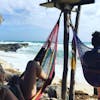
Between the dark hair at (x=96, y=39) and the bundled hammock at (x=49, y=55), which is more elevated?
the dark hair at (x=96, y=39)

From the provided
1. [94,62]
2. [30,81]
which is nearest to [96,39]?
[94,62]

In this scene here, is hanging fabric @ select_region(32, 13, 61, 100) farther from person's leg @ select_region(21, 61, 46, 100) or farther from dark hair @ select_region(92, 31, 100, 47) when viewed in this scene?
dark hair @ select_region(92, 31, 100, 47)

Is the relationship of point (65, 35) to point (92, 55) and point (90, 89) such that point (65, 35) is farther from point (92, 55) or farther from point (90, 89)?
point (90, 89)

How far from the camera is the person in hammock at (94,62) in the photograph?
4234mm

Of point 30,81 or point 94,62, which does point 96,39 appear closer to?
point 94,62

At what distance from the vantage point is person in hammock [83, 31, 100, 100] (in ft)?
13.9

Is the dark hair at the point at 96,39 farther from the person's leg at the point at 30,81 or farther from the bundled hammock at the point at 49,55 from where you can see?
the bundled hammock at the point at 49,55

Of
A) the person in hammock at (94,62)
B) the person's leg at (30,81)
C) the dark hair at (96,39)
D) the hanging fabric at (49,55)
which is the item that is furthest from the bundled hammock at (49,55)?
the dark hair at (96,39)

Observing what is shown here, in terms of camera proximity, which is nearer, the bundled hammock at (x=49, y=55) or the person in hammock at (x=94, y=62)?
the person in hammock at (x=94, y=62)

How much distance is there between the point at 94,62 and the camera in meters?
4.25

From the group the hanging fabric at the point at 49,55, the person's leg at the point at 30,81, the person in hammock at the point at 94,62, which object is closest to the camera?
the person in hammock at the point at 94,62

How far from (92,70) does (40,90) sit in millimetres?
1022

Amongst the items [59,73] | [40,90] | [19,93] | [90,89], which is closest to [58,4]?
[40,90]

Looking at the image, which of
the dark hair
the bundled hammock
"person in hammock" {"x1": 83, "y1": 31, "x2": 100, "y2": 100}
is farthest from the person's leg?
the dark hair
